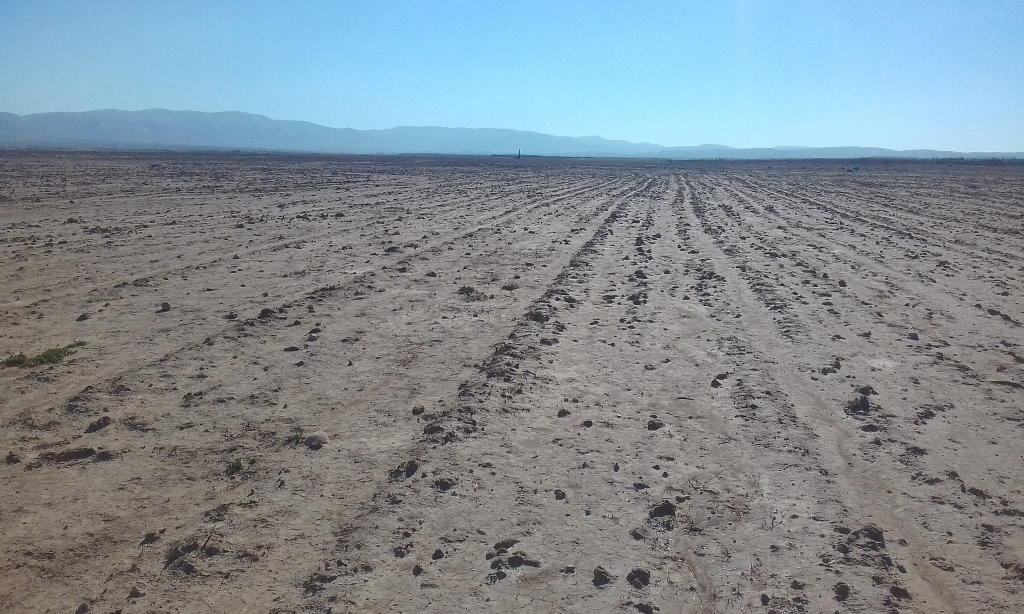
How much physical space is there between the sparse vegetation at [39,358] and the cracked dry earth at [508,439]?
102 mm

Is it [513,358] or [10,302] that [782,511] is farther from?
[10,302]

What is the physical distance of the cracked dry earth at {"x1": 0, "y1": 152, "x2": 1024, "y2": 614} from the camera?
3.45 metres

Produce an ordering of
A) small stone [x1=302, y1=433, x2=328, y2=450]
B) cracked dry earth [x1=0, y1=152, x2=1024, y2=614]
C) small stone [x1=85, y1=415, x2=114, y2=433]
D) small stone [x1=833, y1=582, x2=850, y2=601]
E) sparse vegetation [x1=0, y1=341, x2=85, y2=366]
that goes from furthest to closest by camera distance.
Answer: sparse vegetation [x1=0, y1=341, x2=85, y2=366] < small stone [x1=85, y1=415, x2=114, y2=433] < small stone [x1=302, y1=433, x2=328, y2=450] < cracked dry earth [x1=0, y1=152, x2=1024, y2=614] < small stone [x1=833, y1=582, x2=850, y2=601]

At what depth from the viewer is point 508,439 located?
16.3ft

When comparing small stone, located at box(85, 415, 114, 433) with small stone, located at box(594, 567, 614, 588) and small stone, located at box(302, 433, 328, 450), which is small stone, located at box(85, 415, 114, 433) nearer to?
small stone, located at box(302, 433, 328, 450)

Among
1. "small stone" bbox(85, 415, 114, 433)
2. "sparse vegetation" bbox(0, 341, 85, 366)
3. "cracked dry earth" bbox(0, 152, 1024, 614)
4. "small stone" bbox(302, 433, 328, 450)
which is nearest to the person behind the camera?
"cracked dry earth" bbox(0, 152, 1024, 614)

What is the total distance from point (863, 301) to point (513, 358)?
5211mm

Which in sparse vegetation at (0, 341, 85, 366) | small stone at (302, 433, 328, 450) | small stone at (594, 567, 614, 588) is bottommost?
small stone at (594, 567, 614, 588)

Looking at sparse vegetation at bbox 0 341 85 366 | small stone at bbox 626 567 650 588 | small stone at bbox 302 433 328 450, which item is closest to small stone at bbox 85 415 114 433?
small stone at bbox 302 433 328 450

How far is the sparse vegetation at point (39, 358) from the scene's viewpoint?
616 centimetres

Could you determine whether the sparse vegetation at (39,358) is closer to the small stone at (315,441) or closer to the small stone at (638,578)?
the small stone at (315,441)

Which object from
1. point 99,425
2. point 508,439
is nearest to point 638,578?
point 508,439

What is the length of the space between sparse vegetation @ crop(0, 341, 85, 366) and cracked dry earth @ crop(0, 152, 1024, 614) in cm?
10

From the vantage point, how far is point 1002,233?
1630 centimetres
